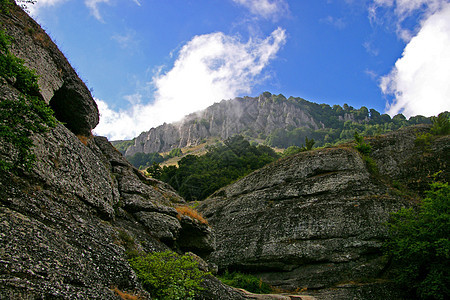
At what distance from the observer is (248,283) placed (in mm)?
21406

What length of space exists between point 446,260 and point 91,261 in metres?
18.0

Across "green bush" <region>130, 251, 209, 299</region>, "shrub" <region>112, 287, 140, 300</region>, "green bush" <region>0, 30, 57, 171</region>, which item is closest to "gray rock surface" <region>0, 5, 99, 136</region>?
"green bush" <region>0, 30, 57, 171</region>

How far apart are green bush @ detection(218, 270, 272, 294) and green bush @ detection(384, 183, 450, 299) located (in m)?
8.83

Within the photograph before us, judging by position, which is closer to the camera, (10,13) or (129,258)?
(129,258)

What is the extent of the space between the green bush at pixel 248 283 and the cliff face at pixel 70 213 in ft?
20.5

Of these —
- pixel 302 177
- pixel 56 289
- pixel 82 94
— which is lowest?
pixel 56 289

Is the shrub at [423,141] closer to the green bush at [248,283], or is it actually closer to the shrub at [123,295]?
the green bush at [248,283]

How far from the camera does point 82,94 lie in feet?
47.4

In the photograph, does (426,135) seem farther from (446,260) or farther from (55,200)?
(55,200)

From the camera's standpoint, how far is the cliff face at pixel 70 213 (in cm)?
657

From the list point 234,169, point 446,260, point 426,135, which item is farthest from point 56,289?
point 234,169

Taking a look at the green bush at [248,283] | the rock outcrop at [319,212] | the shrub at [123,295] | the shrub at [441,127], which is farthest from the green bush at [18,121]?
the shrub at [441,127]

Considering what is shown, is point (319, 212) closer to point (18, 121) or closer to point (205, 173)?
point (18, 121)

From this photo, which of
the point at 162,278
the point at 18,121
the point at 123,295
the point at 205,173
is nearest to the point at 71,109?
the point at 18,121
